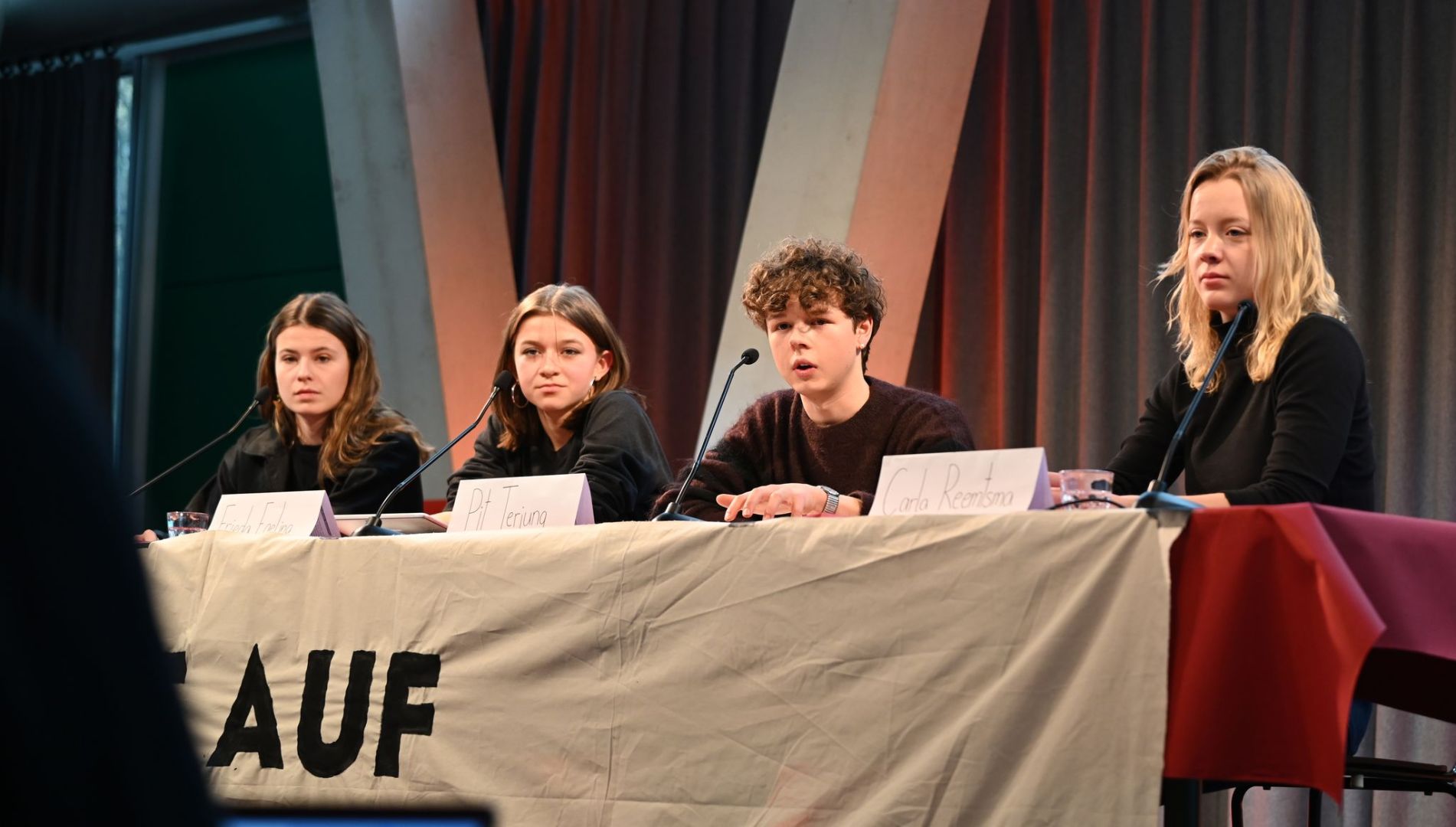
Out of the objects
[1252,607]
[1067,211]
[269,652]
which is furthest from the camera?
[1067,211]

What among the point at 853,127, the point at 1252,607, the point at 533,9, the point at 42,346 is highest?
the point at 533,9

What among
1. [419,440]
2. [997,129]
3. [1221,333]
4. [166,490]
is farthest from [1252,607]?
[166,490]

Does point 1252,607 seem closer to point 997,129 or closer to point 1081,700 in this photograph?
point 1081,700

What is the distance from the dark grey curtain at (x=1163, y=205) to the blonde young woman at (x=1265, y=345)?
4.28 ft

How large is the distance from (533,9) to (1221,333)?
3112 mm

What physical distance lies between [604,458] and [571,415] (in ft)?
0.92

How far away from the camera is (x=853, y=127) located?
3.45m


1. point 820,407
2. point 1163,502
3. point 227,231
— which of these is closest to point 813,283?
point 820,407

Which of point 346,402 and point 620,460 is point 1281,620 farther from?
point 346,402

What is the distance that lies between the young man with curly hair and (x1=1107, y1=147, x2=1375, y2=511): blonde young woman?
40 cm

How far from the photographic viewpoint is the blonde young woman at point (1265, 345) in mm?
1929

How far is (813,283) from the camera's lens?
2.32 m

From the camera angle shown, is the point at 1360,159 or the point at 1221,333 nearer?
the point at 1221,333

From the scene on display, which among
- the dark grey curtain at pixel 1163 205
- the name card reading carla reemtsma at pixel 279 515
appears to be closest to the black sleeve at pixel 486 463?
the name card reading carla reemtsma at pixel 279 515
